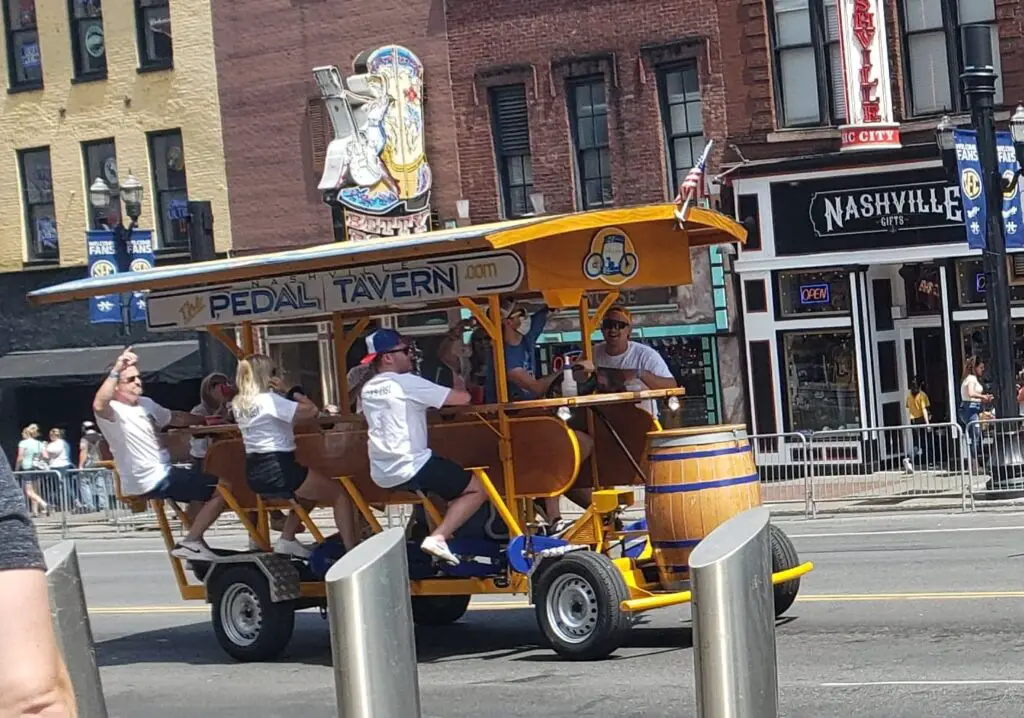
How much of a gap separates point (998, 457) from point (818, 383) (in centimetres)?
639

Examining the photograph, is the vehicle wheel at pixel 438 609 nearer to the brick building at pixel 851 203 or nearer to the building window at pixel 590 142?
the brick building at pixel 851 203

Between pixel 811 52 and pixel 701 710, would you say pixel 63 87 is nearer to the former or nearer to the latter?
pixel 811 52

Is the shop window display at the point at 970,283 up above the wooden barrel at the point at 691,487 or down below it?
above

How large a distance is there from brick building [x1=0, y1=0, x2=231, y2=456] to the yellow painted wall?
0.02 metres

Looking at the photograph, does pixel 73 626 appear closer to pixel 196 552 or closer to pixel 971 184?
pixel 196 552

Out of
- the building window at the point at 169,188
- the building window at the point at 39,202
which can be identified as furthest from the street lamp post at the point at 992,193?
the building window at the point at 39,202

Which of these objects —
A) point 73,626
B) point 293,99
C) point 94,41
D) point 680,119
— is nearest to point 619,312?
point 73,626

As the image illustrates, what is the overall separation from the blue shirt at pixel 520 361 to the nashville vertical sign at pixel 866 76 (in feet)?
43.5

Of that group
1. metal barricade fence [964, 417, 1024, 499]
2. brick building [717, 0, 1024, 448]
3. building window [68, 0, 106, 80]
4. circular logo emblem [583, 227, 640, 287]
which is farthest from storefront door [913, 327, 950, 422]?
building window [68, 0, 106, 80]

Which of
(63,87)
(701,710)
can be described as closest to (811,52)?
(63,87)

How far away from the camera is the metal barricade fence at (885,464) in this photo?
791 inches

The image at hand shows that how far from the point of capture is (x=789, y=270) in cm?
2591

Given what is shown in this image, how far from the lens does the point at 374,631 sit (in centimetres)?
462

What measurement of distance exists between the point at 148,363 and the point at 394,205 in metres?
6.43
